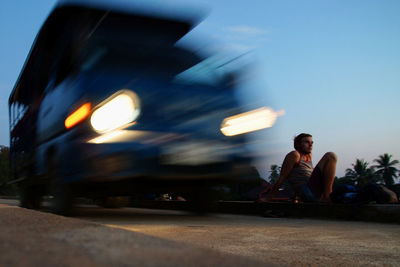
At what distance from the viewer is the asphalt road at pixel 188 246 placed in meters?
1.53

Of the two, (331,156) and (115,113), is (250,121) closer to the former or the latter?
Result: (331,156)

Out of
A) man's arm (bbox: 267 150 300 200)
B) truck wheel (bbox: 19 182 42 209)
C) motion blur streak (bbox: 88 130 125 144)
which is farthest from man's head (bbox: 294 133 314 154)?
truck wheel (bbox: 19 182 42 209)

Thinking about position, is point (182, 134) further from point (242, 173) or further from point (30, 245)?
point (30, 245)

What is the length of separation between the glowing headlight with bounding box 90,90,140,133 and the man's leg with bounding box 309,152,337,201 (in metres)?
3.13

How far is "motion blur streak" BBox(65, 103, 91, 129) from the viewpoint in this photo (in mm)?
5352

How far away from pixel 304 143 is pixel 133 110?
3330 millimetres

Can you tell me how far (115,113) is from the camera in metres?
5.22

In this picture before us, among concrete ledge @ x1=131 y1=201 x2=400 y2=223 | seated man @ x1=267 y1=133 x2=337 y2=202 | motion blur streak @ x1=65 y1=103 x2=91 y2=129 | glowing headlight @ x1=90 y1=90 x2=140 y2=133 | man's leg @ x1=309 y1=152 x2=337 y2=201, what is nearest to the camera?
glowing headlight @ x1=90 y1=90 x2=140 y2=133

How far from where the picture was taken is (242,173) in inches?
243

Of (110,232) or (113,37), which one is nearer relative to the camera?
(110,232)

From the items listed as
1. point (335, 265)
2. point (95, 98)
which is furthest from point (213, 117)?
point (335, 265)

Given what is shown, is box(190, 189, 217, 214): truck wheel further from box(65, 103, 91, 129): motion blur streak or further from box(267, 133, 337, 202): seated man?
box(65, 103, 91, 129): motion blur streak

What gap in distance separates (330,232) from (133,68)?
309 centimetres

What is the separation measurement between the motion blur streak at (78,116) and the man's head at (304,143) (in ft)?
12.3
